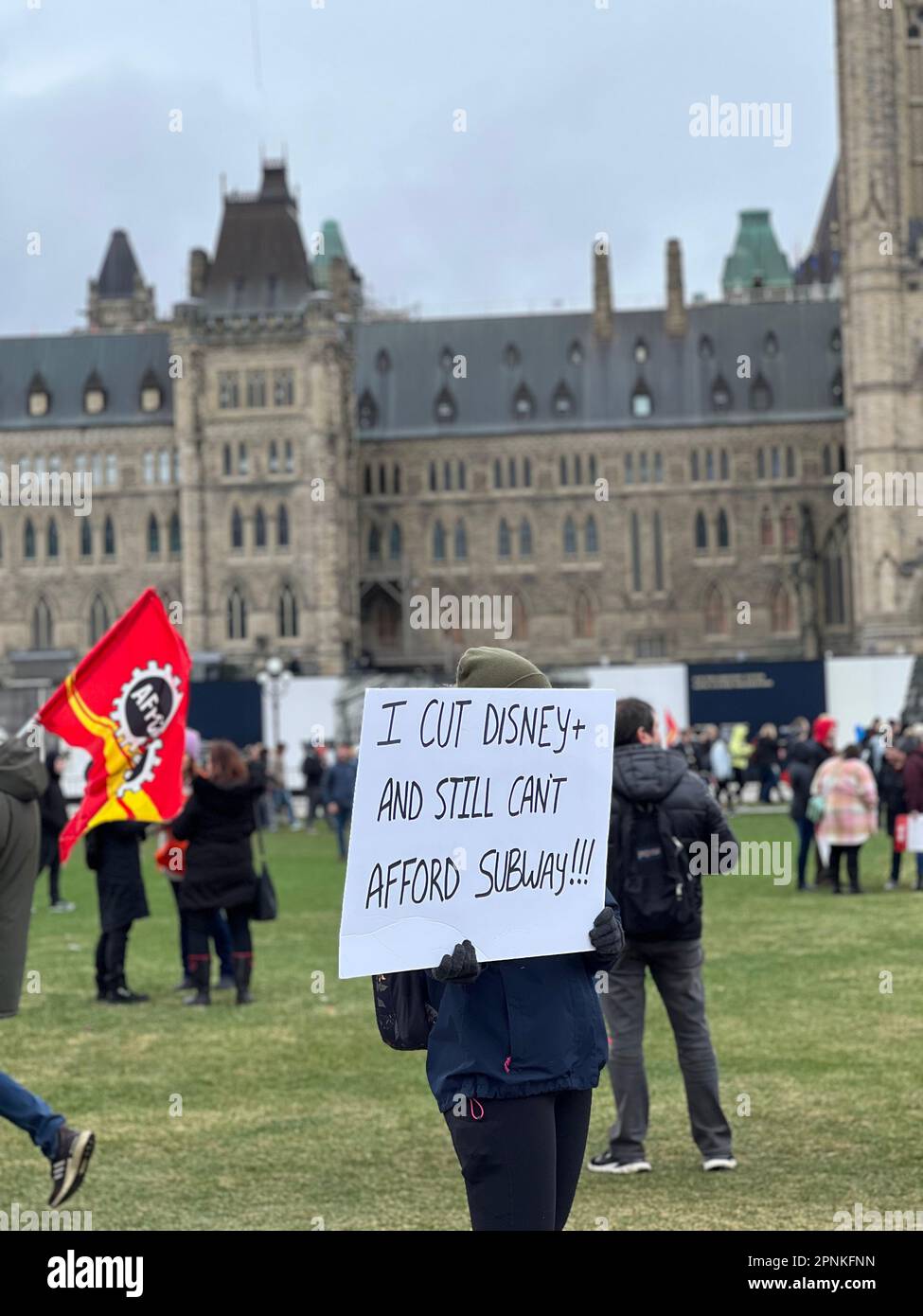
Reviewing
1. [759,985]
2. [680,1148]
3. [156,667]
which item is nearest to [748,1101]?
[680,1148]

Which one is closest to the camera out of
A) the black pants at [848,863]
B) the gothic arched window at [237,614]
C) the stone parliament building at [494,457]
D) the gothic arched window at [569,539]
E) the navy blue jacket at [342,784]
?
the black pants at [848,863]

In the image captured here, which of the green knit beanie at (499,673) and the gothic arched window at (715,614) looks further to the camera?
the gothic arched window at (715,614)

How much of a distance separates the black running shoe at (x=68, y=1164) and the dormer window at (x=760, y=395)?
81451 millimetres

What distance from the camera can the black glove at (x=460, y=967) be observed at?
15.4 feet

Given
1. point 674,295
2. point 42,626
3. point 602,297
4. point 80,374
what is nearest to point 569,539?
point 602,297

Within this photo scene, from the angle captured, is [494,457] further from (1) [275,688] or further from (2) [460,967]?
(2) [460,967]

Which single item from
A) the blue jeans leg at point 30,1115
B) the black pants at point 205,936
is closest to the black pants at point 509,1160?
the blue jeans leg at point 30,1115

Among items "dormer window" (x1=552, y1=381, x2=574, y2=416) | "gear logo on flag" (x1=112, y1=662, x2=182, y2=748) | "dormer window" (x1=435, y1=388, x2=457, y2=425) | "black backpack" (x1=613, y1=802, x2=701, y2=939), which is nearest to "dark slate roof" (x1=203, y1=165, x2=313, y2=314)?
"dormer window" (x1=435, y1=388, x2=457, y2=425)

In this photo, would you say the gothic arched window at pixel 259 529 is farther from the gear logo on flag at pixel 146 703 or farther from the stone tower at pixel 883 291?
the gear logo on flag at pixel 146 703

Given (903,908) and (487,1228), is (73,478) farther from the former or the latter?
(487,1228)

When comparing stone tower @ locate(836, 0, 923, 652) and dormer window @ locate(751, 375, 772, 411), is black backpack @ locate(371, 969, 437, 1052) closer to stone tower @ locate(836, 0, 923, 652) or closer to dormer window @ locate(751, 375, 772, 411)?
stone tower @ locate(836, 0, 923, 652)

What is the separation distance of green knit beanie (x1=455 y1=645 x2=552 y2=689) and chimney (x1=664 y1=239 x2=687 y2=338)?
279 ft

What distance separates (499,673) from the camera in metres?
4.98
